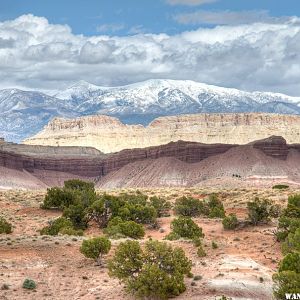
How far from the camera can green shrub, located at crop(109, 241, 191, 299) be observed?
28172mm

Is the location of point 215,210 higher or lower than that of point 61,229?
higher

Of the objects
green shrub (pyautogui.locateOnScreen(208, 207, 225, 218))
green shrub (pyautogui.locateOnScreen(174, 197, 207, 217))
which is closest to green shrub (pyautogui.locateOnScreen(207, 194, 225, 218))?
green shrub (pyautogui.locateOnScreen(208, 207, 225, 218))

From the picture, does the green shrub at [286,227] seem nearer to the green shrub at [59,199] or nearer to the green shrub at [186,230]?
the green shrub at [186,230]

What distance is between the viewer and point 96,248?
114 ft

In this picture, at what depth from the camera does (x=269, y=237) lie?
44.5 metres

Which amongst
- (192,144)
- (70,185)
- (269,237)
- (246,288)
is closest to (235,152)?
(192,144)

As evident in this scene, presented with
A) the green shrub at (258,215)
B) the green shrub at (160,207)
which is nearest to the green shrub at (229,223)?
the green shrub at (258,215)

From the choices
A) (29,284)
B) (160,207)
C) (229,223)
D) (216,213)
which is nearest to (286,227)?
(229,223)

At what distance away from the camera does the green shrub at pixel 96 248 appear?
3444 centimetres

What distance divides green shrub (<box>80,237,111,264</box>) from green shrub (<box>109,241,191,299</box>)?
11.1 ft

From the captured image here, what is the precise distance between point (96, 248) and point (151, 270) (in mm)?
6879

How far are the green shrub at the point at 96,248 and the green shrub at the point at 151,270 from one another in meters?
3.39

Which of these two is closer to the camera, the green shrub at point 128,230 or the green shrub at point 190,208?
the green shrub at point 128,230

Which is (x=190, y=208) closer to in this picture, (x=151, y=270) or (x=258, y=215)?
(x=258, y=215)
